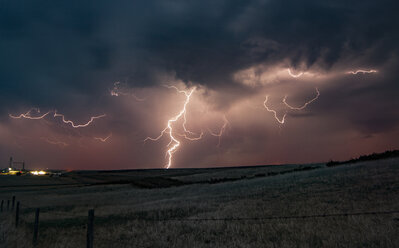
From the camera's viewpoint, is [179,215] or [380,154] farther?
[380,154]

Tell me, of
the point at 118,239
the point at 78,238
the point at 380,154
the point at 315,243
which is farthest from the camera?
the point at 380,154

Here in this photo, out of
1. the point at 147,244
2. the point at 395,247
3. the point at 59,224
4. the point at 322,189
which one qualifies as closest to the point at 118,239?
the point at 147,244

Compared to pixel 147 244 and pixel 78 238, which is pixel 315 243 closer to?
pixel 147 244

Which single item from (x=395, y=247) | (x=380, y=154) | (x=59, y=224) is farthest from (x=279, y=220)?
(x=380, y=154)

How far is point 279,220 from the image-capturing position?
40.1 feet

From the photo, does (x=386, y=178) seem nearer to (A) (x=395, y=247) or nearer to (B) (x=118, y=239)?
(A) (x=395, y=247)

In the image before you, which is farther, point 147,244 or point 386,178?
point 386,178

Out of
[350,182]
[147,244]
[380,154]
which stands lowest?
[147,244]

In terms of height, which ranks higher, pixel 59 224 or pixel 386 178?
pixel 386 178

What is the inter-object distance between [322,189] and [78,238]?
592 inches

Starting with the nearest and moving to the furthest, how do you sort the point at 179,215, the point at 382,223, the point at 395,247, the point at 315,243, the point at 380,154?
the point at 395,247, the point at 315,243, the point at 382,223, the point at 179,215, the point at 380,154

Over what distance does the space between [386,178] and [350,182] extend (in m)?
2.16

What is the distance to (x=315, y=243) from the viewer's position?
29.1 feet

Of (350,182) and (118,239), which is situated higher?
(350,182)
